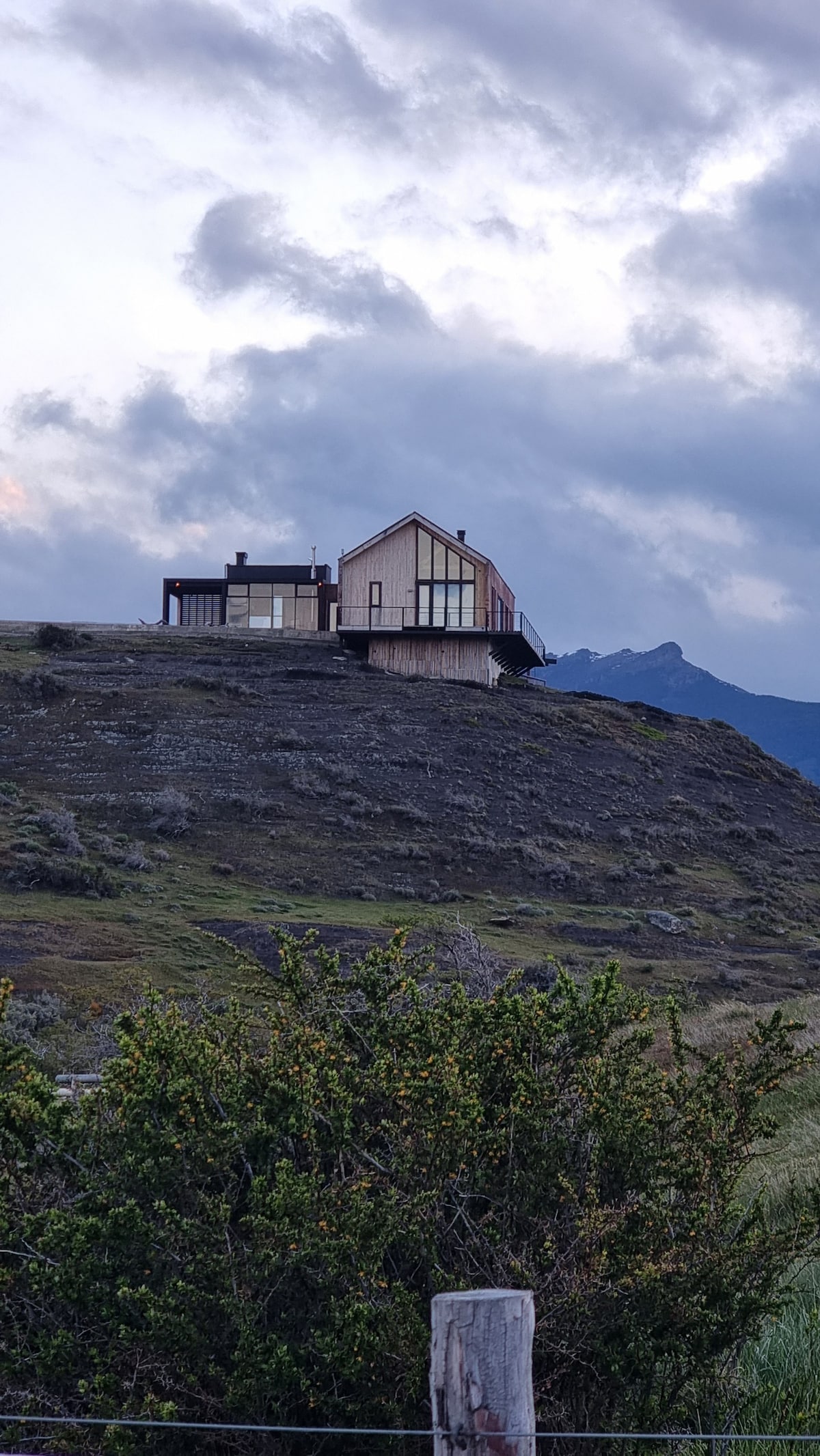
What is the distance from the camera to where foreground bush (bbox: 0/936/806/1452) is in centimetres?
455

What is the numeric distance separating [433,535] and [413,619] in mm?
4079

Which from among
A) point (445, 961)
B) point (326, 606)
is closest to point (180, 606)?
point (326, 606)

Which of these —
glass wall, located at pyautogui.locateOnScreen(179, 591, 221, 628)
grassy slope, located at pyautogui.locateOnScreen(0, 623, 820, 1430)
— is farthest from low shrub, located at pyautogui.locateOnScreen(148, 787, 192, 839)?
glass wall, located at pyautogui.locateOnScreen(179, 591, 221, 628)

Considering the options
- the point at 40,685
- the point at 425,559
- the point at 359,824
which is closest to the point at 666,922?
the point at 359,824

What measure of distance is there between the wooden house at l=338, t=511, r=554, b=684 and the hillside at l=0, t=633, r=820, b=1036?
7.36 feet

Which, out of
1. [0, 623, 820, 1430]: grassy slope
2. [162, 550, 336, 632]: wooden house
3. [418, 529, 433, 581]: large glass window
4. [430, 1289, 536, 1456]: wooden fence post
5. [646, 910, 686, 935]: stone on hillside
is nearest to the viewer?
[430, 1289, 536, 1456]: wooden fence post

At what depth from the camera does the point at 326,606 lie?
64.7 meters

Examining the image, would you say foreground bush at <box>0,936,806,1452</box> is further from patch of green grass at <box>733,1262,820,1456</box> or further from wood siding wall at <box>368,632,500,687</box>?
wood siding wall at <box>368,632,500,687</box>

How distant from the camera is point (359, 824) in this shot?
38.8 metres

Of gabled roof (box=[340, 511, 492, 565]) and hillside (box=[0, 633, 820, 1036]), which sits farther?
gabled roof (box=[340, 511, 492, 565])

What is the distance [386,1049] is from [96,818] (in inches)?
1282

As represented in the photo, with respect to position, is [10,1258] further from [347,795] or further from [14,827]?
[347,795]

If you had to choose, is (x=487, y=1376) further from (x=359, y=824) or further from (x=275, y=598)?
(x=275, y=598)

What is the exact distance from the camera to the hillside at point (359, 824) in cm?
2864
